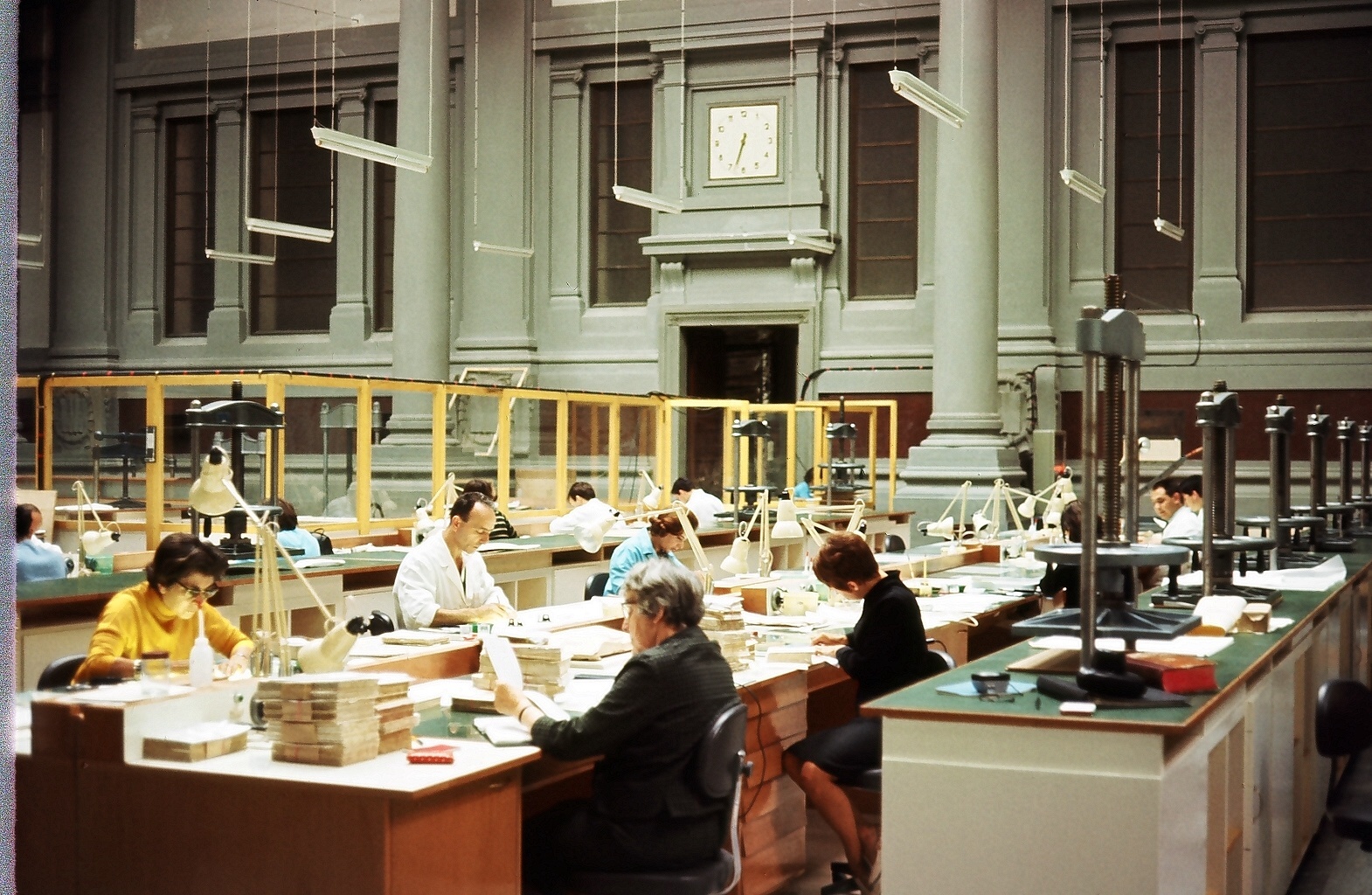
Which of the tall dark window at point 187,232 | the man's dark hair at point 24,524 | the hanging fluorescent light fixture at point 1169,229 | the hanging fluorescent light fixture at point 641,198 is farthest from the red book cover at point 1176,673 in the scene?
the tall dark window at point 187,232

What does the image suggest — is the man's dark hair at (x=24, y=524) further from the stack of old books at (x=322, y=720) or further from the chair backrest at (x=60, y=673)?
the stack of old books at (x=322, y=720)

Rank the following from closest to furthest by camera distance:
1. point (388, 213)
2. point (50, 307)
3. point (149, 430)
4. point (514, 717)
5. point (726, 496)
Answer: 1. point (514, 717)
2. point (149, 430)
3. point (726, 496)
4. point (388, 213)
5. point (50, 307)

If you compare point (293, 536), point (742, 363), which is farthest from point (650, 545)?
point (742, 363)

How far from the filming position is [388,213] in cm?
1878

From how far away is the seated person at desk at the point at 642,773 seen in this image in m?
3.81

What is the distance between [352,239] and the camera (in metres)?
18.7

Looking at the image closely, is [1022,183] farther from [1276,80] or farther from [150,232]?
[150,232]

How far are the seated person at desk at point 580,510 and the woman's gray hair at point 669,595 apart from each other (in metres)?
2.26

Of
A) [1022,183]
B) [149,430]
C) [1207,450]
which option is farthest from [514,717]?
[1022,183]

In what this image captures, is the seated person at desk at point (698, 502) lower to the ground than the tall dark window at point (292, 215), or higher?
lower

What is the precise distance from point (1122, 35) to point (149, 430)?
11.5 metres

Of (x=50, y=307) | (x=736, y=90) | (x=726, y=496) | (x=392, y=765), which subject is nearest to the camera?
(x=392, y=765)

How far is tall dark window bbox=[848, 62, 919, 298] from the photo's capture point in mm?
17016

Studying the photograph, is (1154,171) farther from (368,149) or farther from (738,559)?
(738,559)
